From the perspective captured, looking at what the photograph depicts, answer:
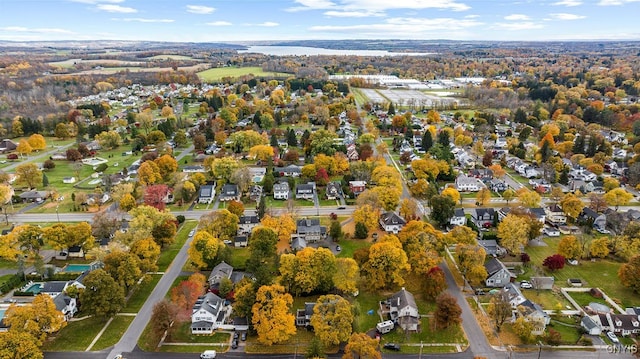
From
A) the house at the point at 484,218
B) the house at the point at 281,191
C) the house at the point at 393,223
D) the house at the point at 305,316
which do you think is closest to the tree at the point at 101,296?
the house at the point at 305,316

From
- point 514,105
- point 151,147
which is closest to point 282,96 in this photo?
point 151,147

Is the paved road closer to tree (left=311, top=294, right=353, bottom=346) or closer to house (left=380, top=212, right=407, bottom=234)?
tree (left=311, top=294, right=353, bottom=346)

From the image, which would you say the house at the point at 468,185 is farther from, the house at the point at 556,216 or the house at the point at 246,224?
the house at the point at 246,224

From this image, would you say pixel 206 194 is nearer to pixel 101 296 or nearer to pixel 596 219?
pixel 101 296

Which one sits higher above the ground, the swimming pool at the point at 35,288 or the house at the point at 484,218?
the house at the point at 484,218

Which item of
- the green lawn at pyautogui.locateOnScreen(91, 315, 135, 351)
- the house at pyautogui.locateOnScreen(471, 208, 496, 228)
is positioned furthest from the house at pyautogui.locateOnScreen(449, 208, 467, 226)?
the green lawn at pyautogui.locateOnScreen(91, 315, 135, 351)

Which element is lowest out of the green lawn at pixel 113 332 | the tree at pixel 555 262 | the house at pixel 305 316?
the green lawn at pixel 113 332

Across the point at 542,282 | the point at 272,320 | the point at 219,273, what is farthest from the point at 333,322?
the point at 542,282

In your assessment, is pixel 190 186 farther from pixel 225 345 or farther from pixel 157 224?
pixel 225 345
